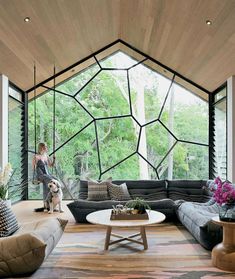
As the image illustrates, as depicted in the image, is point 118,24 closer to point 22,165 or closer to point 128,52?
point 128,52

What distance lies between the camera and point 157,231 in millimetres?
5090

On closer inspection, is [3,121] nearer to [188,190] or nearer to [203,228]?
[188,190]

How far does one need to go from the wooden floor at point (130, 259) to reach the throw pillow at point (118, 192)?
1.07 meters

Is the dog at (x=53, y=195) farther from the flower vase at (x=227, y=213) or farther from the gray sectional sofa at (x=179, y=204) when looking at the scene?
the flower vase at (x=227, y=213)

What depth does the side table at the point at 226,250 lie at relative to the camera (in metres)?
3.43

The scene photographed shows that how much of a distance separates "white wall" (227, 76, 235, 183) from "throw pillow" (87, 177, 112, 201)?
8.18ft

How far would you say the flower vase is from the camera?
354 centimetres

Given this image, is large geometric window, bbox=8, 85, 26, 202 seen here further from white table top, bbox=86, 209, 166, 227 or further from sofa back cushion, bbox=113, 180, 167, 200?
white table top, bbox=86, 209, 166, 227

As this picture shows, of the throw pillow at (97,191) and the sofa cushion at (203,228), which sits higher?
the throw pillow at (97,191)

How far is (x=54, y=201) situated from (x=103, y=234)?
1905mm

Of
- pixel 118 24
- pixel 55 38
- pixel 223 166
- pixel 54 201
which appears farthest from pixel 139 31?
pixel 54 201

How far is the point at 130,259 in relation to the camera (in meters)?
3.80

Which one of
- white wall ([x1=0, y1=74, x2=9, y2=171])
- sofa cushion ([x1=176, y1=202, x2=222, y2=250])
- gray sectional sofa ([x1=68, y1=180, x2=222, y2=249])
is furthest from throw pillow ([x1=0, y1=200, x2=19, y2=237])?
white wall ([x1=0, y1=74, x2=9, y2=171])

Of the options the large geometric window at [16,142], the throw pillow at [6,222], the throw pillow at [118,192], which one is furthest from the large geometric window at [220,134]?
the throw pillow at [6,222]
